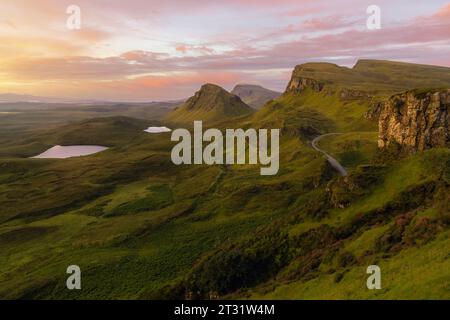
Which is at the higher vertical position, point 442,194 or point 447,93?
point 447,93

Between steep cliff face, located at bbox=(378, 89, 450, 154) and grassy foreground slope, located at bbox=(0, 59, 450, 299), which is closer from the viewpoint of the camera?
grassy foreground slope, located at bbox=(0, 59, 450, 299)

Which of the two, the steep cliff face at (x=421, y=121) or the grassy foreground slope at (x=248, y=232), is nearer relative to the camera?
the grassy foreground slope at (x=248, y=232)

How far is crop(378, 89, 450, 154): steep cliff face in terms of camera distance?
105 metres

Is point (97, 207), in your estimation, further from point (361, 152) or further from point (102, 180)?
point (361, 152)

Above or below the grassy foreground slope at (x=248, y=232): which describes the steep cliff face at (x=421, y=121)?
above

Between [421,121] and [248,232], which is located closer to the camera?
[248,232]

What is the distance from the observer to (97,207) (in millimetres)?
135375

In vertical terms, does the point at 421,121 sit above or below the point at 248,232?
above

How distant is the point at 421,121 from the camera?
4176 inches

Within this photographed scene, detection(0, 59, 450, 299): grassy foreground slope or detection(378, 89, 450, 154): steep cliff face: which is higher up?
detection(378, 89, 450, 154): steep cliff face

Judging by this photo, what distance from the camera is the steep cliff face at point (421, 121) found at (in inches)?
4117

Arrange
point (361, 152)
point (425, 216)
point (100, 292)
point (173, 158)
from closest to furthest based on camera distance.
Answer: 1. point (425, 216)
2. point (100, 292)
3. point (361, 152)
4. point (173, 158)
